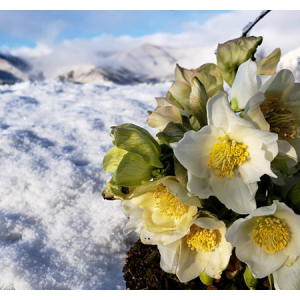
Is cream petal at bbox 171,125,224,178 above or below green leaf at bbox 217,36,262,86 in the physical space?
below

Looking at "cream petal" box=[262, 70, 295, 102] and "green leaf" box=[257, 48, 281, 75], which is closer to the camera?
"cream petal" box=[262, 70, 295, 102]

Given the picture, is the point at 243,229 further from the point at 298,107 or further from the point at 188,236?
the point at 298,107

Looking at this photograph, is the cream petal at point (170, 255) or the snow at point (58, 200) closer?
the cream petal at point (170, 255)

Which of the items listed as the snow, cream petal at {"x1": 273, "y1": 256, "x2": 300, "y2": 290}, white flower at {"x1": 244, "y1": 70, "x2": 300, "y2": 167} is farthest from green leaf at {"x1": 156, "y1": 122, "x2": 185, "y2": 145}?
the snow

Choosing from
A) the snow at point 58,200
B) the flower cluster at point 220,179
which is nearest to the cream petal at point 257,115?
the flower cluster at point 220,179

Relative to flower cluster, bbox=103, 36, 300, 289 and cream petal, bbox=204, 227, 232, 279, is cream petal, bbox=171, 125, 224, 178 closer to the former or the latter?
flower cluster, bbox=103, 36, 300, 289

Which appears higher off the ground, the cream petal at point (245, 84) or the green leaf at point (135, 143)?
the cream petal at point (245, 84)

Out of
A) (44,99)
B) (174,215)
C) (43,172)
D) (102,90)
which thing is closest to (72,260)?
(43,172)

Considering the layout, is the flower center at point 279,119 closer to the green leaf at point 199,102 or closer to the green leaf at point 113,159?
the green leaf at point 199,102
